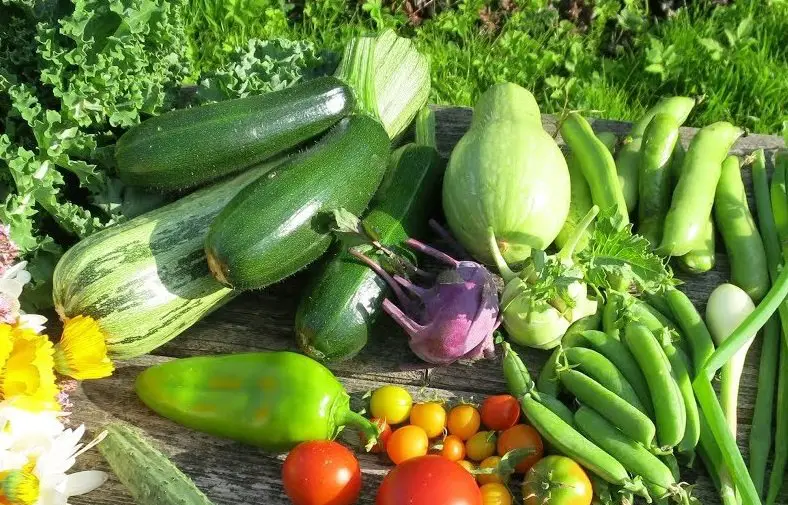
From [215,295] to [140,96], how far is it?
65 centimetres

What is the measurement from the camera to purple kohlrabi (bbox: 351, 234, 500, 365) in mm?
2080

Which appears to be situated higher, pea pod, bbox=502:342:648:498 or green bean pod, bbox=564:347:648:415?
green bean pod, bbox=564:347:648:415

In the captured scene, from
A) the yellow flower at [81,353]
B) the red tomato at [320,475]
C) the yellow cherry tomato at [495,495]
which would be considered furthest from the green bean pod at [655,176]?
the yellow flower at [81,353]

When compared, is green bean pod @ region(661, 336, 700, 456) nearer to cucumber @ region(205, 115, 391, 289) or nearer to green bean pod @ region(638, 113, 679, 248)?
green bean pod @ region(638, 113, 679, 248)

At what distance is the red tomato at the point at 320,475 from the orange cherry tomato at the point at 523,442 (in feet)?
1.21

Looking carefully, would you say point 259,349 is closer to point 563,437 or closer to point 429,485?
point 429,485

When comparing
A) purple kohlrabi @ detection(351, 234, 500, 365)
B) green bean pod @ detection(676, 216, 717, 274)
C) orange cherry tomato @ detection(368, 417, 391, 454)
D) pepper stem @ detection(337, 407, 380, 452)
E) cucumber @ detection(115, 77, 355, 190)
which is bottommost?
orange cherry tomato @ detection(368, 417, 391, 454)

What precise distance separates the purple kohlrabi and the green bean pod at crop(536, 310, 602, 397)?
0.15 metres

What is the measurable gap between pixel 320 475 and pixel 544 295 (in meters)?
0.70

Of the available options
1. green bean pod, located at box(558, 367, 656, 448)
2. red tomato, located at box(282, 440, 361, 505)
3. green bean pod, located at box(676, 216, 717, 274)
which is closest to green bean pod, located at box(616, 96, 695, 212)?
green bean pod, located at box(676, 216, 717, 274)

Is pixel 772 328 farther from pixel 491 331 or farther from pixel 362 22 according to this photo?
pixel 362 22

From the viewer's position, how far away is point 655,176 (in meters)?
2.43

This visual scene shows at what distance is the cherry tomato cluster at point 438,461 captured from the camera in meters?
1.83

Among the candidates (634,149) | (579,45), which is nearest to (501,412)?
(634,149)
